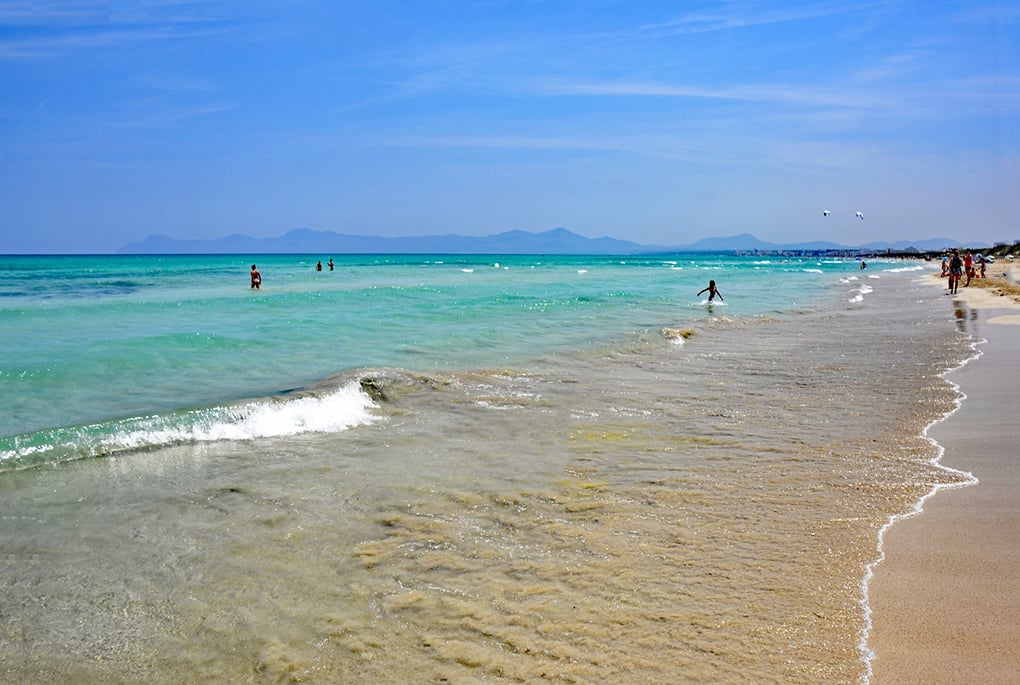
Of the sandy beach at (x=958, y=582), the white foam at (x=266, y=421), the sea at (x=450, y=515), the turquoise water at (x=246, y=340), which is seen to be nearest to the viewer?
the sandy beach at (x=958, y=582)

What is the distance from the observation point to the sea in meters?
3.60

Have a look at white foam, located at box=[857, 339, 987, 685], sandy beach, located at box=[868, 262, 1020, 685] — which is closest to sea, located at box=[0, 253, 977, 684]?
white foam, located at box=[857, 339, 987, 685]

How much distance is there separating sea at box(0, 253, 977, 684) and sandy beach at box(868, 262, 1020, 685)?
0.16 meters

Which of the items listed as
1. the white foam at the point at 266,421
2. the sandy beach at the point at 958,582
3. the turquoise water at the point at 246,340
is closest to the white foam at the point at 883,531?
the sandy beach at the point at 958,582

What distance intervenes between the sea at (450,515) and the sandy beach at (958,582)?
0.16m

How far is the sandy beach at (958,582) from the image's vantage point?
10.8 feet

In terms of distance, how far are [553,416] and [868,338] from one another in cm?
1151

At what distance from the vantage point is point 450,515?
5516 mm

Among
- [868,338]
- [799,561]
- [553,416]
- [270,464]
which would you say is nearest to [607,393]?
[553,416]

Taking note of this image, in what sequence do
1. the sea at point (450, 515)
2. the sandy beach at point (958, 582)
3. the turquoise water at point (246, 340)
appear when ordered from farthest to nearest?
the turquoise water at point (246, 340) < the sea at point (450, 515) < the sandy beach at point (958, 582)

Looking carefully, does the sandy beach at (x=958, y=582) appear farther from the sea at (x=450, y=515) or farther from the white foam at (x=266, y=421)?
the white foam at (x=266, y=421)

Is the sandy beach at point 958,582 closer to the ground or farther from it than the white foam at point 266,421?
closer to the ground

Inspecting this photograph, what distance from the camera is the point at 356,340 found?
16.7 meters

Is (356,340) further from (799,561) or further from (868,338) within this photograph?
(799,561)
